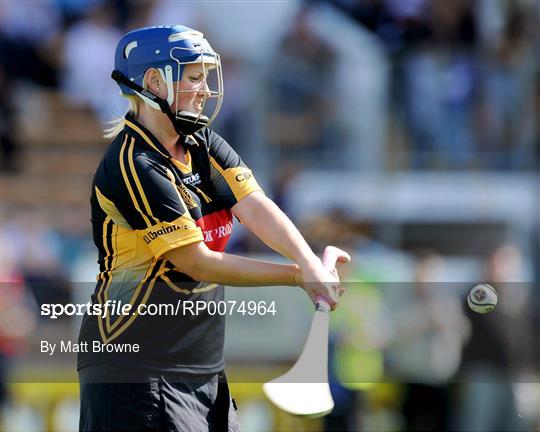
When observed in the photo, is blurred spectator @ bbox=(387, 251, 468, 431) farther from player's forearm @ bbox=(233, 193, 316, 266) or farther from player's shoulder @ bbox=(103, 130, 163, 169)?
player's shoulder @ bbox=(103, 130, 163, 169)

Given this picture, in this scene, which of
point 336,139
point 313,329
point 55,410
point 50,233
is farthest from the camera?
point 336,139

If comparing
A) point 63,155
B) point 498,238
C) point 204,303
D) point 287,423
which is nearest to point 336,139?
point 498,238

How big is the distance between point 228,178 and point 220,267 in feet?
1.18

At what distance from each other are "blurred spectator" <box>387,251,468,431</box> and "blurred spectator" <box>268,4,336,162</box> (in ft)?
7.59

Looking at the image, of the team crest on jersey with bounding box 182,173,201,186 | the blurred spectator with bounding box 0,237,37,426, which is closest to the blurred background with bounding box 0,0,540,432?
the blurred spectator with bounding box 0,237,37,426

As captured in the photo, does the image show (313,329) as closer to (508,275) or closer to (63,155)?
(508,275)

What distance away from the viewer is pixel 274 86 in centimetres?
1005

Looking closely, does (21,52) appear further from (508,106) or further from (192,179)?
(192,179)

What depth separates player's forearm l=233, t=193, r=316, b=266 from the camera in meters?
3.89

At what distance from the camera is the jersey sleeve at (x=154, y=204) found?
370 centimetres

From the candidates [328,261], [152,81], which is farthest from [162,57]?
[328,261]

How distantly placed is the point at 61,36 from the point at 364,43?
2.61 meters

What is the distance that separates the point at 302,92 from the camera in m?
10.1

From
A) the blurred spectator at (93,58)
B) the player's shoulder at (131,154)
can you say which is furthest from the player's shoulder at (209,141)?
the blurred spectator at (93,58)
